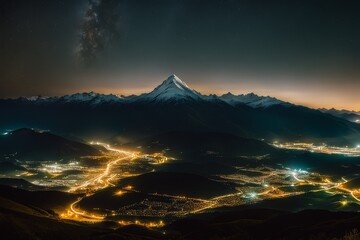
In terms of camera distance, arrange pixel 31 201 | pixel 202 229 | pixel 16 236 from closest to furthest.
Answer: pixel 16 236
pixel 202 229
pixel 31 201

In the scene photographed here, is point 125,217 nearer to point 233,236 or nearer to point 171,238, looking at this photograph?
point 171,238

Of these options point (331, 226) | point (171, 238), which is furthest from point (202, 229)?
point (331, 226)

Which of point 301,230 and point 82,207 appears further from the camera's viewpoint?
point 82,207

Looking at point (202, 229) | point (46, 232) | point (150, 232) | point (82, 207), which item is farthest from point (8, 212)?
point (82, 207)

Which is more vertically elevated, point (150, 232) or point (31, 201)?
point (31, 201)

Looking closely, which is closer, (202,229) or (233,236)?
(233,236)

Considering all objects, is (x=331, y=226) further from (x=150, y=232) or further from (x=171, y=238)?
(x=150, y=232)

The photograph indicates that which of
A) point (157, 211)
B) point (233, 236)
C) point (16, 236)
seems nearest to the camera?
point (16, 236)

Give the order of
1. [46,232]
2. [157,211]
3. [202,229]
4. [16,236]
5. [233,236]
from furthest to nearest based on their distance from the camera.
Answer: [157,211] < [202,229] < [233,236] < [46,232] < [16,236]

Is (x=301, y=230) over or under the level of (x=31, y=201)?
under
